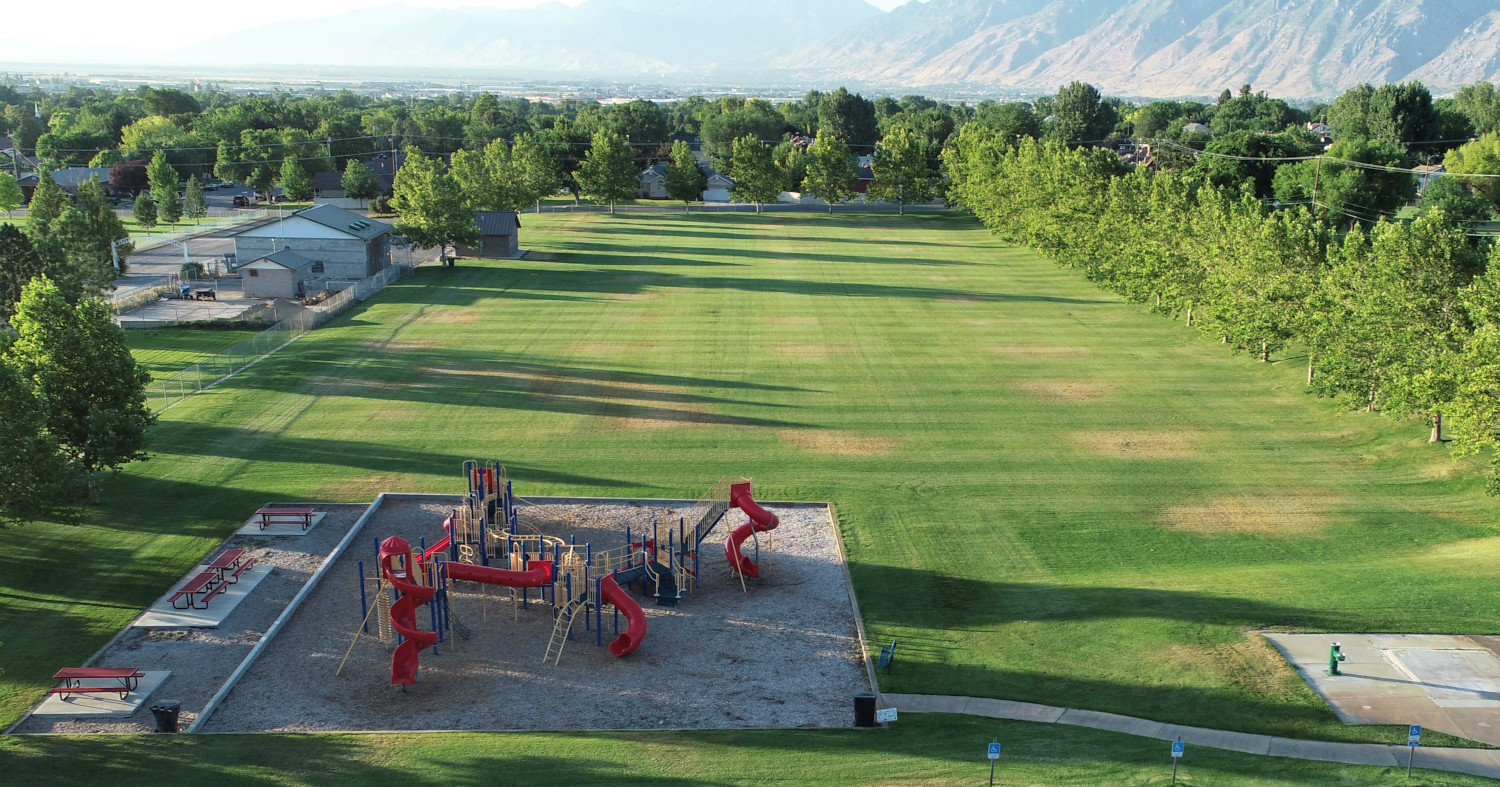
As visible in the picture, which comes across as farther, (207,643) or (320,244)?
(320,244)

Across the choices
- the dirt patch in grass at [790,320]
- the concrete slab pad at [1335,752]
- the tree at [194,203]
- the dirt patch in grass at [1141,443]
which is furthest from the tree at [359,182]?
the concrete slab pad at [1335,752]

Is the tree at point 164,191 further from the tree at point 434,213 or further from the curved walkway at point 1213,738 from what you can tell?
the curved walkway at point 1213,738

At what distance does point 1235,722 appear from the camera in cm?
2400

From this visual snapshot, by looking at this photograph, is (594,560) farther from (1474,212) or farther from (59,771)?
(1474,212)

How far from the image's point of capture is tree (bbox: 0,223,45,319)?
59991 mm

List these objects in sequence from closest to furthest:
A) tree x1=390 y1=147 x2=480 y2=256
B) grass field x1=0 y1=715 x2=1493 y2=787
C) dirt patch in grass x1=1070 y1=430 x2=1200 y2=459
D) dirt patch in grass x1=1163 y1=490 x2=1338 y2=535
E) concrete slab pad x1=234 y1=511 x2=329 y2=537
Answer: grass field x1=0 y1=715 x2=1493 y2=787
concrete slab pad x1=234 y1=511 x2=329 y2=537
dirt patch in grass x1=1163 y1=490 x2=1338 y2=535
dirt patch in grass x1=1070 y1=430 x2=1200 y2=459
tree x1=390 y1=147 x2=480 y2=256

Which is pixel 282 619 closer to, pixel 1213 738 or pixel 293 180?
pixel 1213 738

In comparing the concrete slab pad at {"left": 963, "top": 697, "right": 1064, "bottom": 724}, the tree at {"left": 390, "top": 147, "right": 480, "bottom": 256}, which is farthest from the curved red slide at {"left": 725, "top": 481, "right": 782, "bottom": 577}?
the tree at {"left": 390, "top": 147, "right": 480, "bottom": 256}

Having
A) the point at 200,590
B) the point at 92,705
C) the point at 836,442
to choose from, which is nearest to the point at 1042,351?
the point at 836,442

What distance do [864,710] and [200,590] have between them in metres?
18.4

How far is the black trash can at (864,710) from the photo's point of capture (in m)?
24.0

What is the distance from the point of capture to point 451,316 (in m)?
68.7

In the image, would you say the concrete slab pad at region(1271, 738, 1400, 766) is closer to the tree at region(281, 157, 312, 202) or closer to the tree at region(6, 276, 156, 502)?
the tree at region(6, 276, 156, 502)

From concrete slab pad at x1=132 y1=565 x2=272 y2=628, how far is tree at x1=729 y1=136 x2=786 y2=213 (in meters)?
103
